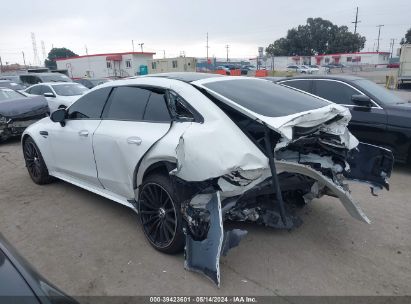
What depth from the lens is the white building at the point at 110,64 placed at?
4506cm

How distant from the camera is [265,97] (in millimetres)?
3516

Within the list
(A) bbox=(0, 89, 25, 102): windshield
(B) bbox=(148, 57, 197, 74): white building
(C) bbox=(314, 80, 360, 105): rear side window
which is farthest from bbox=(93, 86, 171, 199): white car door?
(B) bbox=(148, 57, 197, 74): white building

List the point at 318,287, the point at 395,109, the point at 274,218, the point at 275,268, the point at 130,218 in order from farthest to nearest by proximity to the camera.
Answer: the point at 395,109 < the point at 130,218 < the point at 274,218 < the point at 275,268 < the point at 318,287

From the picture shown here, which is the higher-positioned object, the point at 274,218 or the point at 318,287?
the point at 274,218

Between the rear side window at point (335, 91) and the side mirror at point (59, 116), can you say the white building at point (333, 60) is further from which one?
the side mirror at point (59, 116)

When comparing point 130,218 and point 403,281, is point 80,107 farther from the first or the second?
point 403,281

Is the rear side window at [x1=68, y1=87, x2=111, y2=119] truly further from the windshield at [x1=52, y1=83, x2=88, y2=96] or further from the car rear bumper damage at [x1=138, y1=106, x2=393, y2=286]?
the windshield at [x1=52, y1=83, x2=88, y2=96]

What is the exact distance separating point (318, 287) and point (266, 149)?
1.18 metres

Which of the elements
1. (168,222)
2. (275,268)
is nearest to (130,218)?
(168,222)

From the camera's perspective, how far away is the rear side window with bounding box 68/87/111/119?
4210mm

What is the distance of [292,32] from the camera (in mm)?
77188

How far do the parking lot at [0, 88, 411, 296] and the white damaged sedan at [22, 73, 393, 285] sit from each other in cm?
22

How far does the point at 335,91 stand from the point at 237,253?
412 centimetres

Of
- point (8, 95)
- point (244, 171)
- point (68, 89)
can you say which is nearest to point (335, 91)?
point (244, 171)
